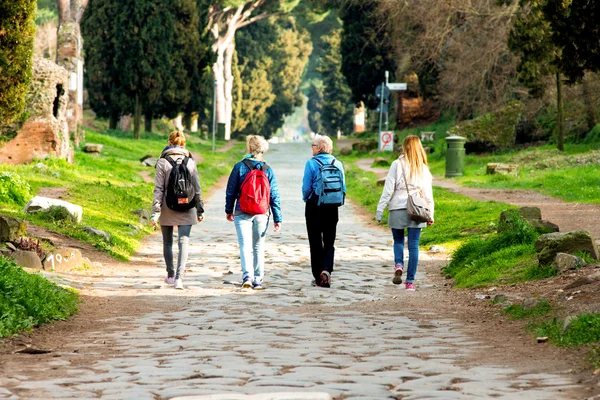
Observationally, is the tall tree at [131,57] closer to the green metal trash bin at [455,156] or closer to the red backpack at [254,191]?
the green metal trash bin at [455,156]

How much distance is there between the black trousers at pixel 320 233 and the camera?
1249 centimetres

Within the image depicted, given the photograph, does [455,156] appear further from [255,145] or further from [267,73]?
[267,73]

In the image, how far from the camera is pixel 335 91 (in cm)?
8300

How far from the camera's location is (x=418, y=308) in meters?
A: 10.7

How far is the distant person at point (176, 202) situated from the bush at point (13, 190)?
6.29m

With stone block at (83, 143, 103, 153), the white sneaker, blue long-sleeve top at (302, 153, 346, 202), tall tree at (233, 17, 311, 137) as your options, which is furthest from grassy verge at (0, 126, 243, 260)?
tall tree at (233, 17, 311, 137)

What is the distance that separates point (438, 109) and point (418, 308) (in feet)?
141

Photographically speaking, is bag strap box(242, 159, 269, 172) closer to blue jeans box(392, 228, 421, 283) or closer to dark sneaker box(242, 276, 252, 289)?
dark sneaker box(242, 276, 252, 289)

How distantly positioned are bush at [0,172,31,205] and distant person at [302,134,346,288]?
713cm

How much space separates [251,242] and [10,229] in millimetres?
3004

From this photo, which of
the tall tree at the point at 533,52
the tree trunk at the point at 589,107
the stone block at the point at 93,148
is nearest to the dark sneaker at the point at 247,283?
the tall tree at the point at 533,52

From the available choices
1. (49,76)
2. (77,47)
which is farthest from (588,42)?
(77,47)

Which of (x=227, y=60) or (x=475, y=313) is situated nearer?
(x=475, y=313)

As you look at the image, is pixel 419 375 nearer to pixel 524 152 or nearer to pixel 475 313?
pixel 475 313
